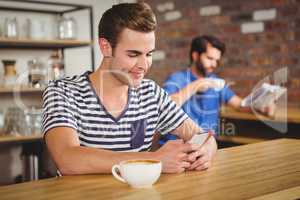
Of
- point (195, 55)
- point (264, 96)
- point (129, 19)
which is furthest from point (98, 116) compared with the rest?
point (264, 96)

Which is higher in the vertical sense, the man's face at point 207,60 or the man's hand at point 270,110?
the man's face at point 207,60

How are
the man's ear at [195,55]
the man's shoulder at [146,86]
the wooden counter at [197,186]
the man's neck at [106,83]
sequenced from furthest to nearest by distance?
1. the man's ear at [195,55]
2. the man's shoulder at [146,86]
3. the man's neck at [106,83]
4. the wooden counter at [197,186]

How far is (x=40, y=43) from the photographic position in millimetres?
3760

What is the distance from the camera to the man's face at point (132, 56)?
1.66m

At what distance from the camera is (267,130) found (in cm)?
373

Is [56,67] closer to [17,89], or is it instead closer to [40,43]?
[40,43]

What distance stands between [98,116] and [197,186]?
22.2 inches

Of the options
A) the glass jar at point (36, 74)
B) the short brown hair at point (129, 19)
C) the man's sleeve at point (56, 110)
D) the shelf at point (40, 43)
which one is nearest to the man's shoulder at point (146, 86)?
the short brown hair at point (129, 19)

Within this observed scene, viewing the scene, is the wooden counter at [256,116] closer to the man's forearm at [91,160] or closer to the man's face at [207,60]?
the man's face at [207,60]

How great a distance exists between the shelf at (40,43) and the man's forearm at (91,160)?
2.33 meters

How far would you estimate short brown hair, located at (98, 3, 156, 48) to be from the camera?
165cm

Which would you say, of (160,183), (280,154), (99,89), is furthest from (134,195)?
(280,154)

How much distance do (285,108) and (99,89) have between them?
2.39 m

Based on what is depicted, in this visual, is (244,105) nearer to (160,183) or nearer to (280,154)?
(280,154)
